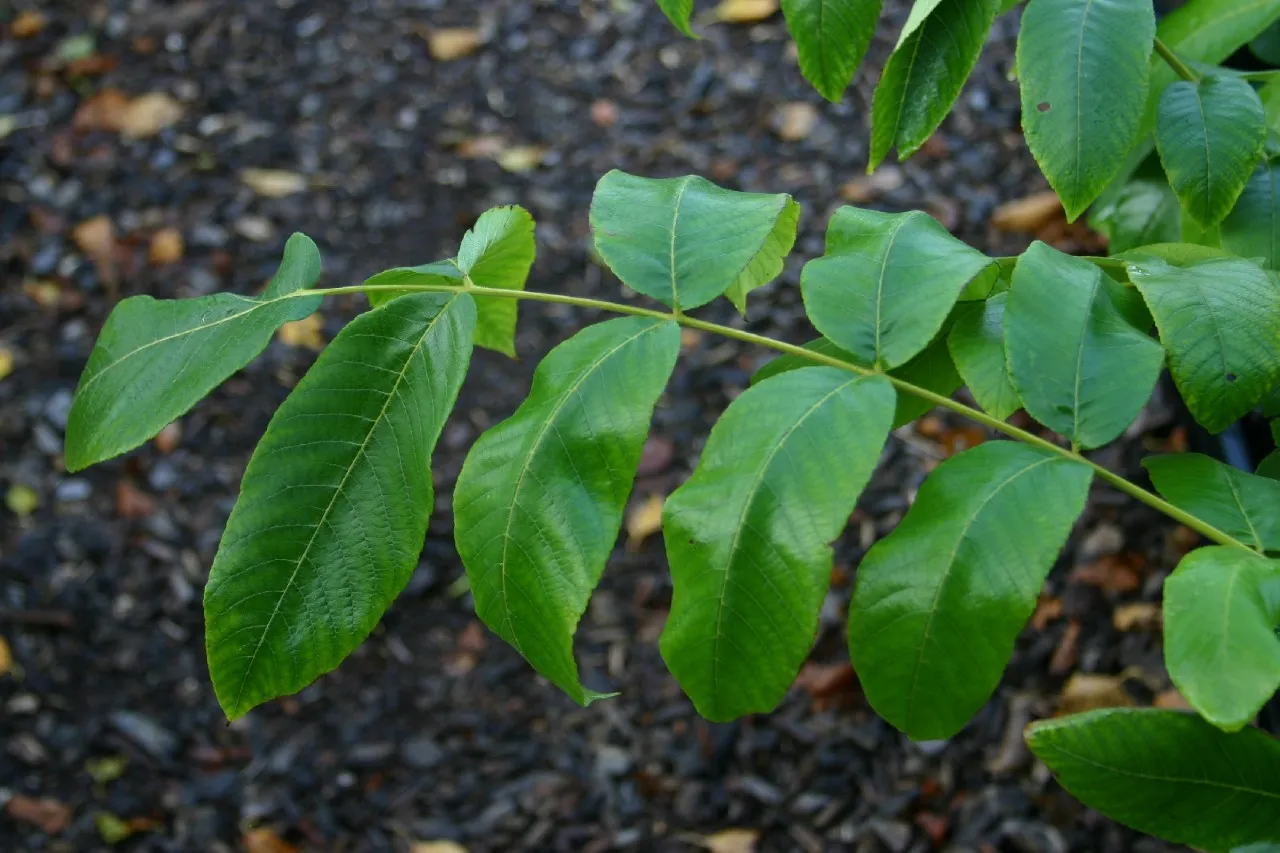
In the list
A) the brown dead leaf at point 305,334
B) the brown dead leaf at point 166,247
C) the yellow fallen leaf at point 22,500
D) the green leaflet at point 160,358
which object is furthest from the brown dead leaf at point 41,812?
the green leaflet at point 160,358

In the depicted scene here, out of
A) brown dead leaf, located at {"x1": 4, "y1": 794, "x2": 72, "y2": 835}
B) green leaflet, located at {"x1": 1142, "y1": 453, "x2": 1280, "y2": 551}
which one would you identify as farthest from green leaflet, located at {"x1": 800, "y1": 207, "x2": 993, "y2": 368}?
brown dead leaf, located at {"x1": 4, "y1": 794, "x2": 72, "y2": 835}

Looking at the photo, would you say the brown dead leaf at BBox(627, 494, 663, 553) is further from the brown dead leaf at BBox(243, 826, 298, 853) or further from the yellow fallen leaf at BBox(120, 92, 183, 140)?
the yellow fallen leaf at BBox(120, 92, 183, 140)

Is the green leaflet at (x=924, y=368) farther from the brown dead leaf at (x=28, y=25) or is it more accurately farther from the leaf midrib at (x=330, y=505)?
the brown dead leaf at (x=28, y=25)

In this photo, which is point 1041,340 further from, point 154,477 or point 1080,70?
point 154,477

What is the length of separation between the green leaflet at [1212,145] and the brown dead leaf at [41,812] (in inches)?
77.2

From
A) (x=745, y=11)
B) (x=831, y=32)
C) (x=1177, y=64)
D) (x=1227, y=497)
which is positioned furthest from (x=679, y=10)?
(x=745, y=11)

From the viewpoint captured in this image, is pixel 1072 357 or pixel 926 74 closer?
pixel 1072 357

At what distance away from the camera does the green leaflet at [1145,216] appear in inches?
52.1

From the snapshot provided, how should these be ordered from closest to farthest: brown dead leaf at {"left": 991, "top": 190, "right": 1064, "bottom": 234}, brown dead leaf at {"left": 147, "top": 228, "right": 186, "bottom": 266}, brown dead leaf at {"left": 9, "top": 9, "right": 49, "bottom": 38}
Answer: brown dead leaf at {"left": 991, "top": 190, "right": 1064, "bottom": 234} < brown dead leaf at {"left": 147, "top": 228, "right": 186, "bottom": 266} < brown dead leaf at {"left": 9, "top": 9, "right": 49, "bottom": 38}

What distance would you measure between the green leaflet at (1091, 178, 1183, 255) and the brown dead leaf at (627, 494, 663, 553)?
1.15m

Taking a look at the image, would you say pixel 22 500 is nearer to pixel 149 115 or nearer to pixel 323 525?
pixel 149 115

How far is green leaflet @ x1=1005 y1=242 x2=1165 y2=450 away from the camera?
815mm

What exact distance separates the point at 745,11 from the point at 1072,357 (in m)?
2.65

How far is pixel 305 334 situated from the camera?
8.91ft
